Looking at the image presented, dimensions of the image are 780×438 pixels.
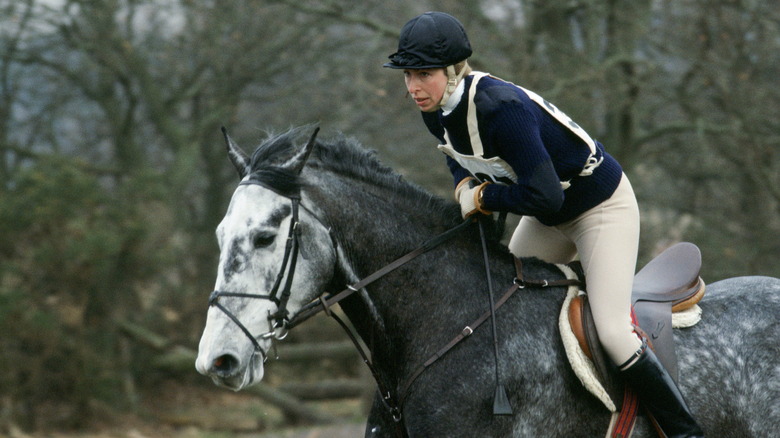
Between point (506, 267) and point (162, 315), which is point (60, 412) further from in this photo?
point (506, 267)

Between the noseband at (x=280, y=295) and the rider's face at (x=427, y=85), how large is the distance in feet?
2.27

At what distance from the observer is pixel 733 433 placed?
378cm

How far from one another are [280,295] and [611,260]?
4.58ft

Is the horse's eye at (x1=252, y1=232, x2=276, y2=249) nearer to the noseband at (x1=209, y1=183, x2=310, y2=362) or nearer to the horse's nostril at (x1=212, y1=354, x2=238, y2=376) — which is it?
the noseband at (x1=209, y1=183, x2=310, y2=362)

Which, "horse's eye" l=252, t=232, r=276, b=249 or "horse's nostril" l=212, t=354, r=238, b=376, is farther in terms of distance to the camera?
"horse's eye" l=252, t=232, r=276, b=249

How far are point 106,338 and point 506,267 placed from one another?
701 centimetres

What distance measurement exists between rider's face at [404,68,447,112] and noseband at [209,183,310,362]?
0.69 meters

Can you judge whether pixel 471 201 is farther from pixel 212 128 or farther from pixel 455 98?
pixel 212 128

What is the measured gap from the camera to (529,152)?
10.8ft

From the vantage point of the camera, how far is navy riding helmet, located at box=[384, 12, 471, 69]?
3367 mm

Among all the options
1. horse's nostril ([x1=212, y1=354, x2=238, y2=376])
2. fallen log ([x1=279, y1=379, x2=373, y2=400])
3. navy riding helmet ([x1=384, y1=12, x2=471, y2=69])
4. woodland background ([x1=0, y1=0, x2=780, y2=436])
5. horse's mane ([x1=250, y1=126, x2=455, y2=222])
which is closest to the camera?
horse's nostril ([x1=212, y1=354, x2=238, y2=376])

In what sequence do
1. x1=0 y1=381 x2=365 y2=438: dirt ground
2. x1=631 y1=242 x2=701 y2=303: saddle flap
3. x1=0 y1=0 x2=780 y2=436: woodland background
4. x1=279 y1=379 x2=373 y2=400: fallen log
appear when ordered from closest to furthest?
1. x1=631 y1=242 x2=701 y2=303: saddle flap
2. x1=0 y1=0 x2=780 y2=436: woodland background
3. x1=0 y1=381 x2=365 y2=438: dirt ground
4. x1=279 y1=379 x2=373 y2=400: fallen log

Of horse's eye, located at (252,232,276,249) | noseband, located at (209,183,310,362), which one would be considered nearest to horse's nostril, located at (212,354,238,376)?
noseband, located at (209,183,310,362)

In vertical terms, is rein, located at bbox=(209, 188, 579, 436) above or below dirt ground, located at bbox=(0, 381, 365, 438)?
above
